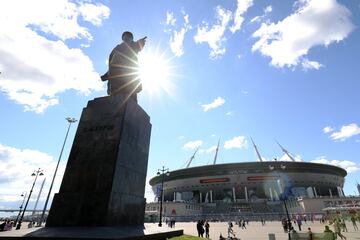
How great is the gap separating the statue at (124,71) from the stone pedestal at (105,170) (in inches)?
27.1

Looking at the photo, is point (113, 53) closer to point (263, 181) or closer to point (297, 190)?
point (263, 181)

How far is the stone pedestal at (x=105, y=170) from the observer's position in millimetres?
7023

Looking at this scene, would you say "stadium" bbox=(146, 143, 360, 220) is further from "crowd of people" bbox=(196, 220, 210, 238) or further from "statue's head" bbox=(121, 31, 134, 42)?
"statue's head" bbox=(121, 31, 134, 42)

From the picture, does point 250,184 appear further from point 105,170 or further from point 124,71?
point 105,170

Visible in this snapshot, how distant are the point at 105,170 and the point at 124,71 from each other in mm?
4563

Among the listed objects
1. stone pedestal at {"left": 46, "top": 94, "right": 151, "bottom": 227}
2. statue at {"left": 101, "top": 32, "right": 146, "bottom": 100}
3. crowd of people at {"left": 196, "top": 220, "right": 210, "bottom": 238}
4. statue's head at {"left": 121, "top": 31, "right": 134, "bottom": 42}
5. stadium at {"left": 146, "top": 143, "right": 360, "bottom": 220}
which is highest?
stadium at {"left": 146, "top": 143, "right": 360, "bottom": 220}

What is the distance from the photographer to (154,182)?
363 feet

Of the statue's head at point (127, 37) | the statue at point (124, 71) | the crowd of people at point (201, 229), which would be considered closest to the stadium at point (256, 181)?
the crowd of people at point (201, 229)

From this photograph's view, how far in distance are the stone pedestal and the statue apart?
688mm

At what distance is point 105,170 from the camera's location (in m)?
7.59

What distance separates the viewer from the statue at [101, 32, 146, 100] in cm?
986

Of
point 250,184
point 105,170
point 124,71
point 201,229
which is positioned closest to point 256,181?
point 250,184

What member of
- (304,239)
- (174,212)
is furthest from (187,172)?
(304,239)

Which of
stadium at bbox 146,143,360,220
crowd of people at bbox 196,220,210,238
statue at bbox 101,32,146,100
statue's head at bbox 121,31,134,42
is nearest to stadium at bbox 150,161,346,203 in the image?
stadium at bbox 146,143,360,220
